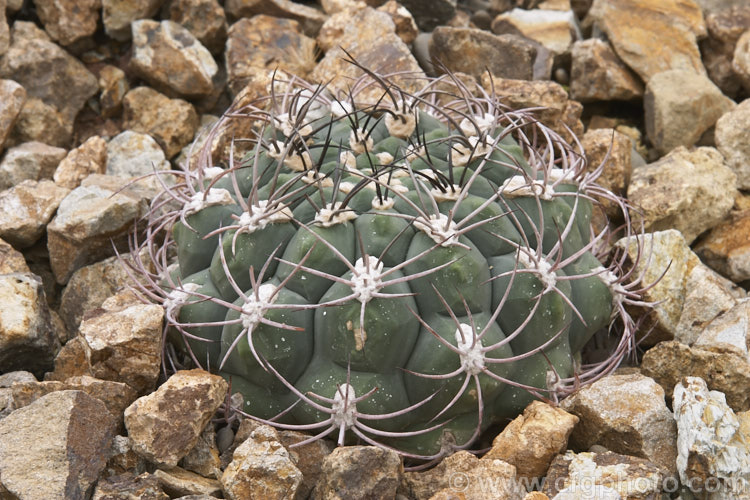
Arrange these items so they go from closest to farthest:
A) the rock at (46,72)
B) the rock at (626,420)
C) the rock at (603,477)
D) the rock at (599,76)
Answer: the rock at (603,477), the rock at (626,420), the rock at (46,72), the rock at (599,76)

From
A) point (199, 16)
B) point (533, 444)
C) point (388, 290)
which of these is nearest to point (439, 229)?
point (388, 290)

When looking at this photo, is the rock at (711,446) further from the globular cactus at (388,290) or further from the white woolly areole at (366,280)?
the white woolly areole at (366,280)

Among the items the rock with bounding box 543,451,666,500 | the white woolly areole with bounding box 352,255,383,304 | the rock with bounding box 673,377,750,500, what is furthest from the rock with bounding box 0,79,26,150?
the rock with bounding box 673,377,750,500

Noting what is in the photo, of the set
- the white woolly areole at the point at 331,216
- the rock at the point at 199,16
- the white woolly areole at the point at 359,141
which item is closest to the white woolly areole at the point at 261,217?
A: the white woolly areole at the point at 331,216

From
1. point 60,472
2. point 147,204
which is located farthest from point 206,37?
point 60,472

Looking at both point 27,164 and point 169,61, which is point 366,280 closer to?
point 27,164

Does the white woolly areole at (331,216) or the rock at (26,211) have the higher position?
the white woolly areole at (331,216)

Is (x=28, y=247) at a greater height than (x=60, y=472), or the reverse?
(x=60, y=472)

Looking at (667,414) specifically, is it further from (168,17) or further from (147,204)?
(168,17)
